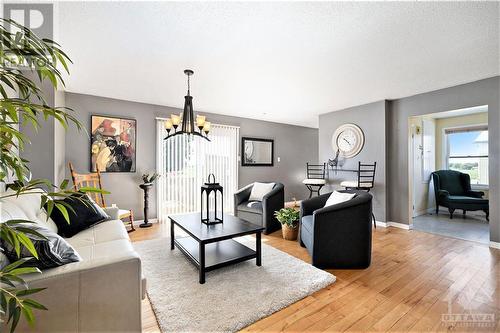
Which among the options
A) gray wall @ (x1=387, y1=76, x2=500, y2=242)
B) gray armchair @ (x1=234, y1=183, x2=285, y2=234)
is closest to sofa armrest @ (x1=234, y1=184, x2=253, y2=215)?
gray armchair @ (x1=234, y1=183, x2=285, y2=234)

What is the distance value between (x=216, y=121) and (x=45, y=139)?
294 centimetres

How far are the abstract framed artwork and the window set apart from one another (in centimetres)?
662

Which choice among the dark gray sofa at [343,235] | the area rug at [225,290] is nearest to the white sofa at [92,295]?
the area rug at [225,290]

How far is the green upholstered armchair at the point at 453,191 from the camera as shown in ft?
14.8

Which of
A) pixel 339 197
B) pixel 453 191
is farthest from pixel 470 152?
pixel 339 197

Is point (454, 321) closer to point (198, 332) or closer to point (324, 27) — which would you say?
point (198, 332)

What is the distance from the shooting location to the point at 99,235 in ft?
7.23

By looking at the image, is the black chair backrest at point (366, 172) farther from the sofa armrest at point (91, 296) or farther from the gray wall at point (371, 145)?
the sofa armrest at point (91, 296)

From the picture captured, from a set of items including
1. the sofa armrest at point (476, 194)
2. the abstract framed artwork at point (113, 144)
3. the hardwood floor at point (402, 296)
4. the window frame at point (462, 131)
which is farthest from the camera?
the window frame at point (462, 131)

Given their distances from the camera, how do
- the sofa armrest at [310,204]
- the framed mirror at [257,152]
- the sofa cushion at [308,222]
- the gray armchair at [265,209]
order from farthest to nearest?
the framed mirror at [257,152] → the gray armchair at [265,209] → the sofa armrest at [310,204] → the sofa cushion at [308,222]

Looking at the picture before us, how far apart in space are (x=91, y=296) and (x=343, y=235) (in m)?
2.17

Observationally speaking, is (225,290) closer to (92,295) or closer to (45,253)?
(92,295)

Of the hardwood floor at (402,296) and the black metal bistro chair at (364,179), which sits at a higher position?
the black metal bistro chair at (364,179)

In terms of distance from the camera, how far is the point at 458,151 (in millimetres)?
5082
